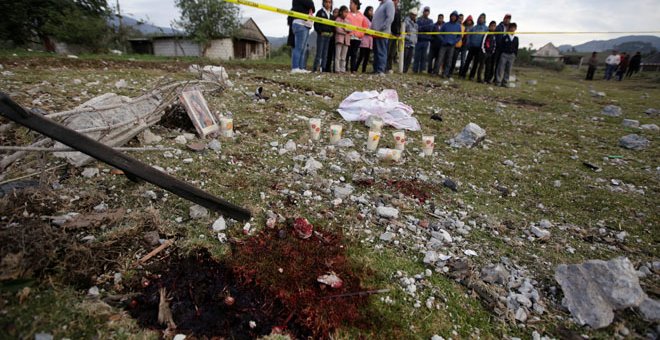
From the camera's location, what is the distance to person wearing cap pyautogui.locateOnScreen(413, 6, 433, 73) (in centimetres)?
1107

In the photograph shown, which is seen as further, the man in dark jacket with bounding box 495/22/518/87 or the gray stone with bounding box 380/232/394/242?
the man in dark jacket with bounding box 495/22/518/87

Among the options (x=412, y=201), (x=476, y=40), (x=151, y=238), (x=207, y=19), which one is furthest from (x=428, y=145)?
(x=207, y=19)

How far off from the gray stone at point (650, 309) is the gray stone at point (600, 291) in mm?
25

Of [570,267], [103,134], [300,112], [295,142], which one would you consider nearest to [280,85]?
[300,112]

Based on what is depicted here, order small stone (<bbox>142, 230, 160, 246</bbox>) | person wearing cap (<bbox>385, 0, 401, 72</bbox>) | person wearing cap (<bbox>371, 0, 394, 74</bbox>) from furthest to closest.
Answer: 1. person wearing cap (<bbox>385, 0, 401, 72</bbox>)
2. person wearing cap (<bbox>371, 0, 394, 74</bbox>)
3. small stone (<bbox>142, 230, 160, 246</bbox>)

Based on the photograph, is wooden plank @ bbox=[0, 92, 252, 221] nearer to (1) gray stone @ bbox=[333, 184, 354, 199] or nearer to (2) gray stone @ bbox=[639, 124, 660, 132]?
(1) gray stone @ bbox=[333, 184, 354, 199]

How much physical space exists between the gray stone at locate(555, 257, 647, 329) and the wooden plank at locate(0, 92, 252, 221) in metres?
2.36

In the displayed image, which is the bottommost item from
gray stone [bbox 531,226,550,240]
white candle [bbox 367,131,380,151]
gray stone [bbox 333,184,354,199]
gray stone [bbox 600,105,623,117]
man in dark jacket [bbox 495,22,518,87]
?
gray stone [bbox 531,226,550,240]

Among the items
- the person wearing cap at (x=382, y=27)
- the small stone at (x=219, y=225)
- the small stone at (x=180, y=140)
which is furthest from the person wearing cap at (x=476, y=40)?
the small stone at (x=219, y=225)

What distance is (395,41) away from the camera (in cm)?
1074

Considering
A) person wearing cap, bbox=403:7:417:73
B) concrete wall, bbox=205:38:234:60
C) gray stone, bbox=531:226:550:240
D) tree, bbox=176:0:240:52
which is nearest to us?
gray stone, bbox=531:226:550:240

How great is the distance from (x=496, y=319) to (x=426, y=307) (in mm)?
421

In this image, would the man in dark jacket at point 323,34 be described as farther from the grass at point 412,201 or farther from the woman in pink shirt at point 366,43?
the grass at point 412,201

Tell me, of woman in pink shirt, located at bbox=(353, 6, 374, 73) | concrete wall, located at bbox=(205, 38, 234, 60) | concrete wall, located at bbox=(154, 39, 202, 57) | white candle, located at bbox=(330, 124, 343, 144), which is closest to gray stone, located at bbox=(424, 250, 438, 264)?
white candle, located at bbox=(330, 124, 343, 144)
